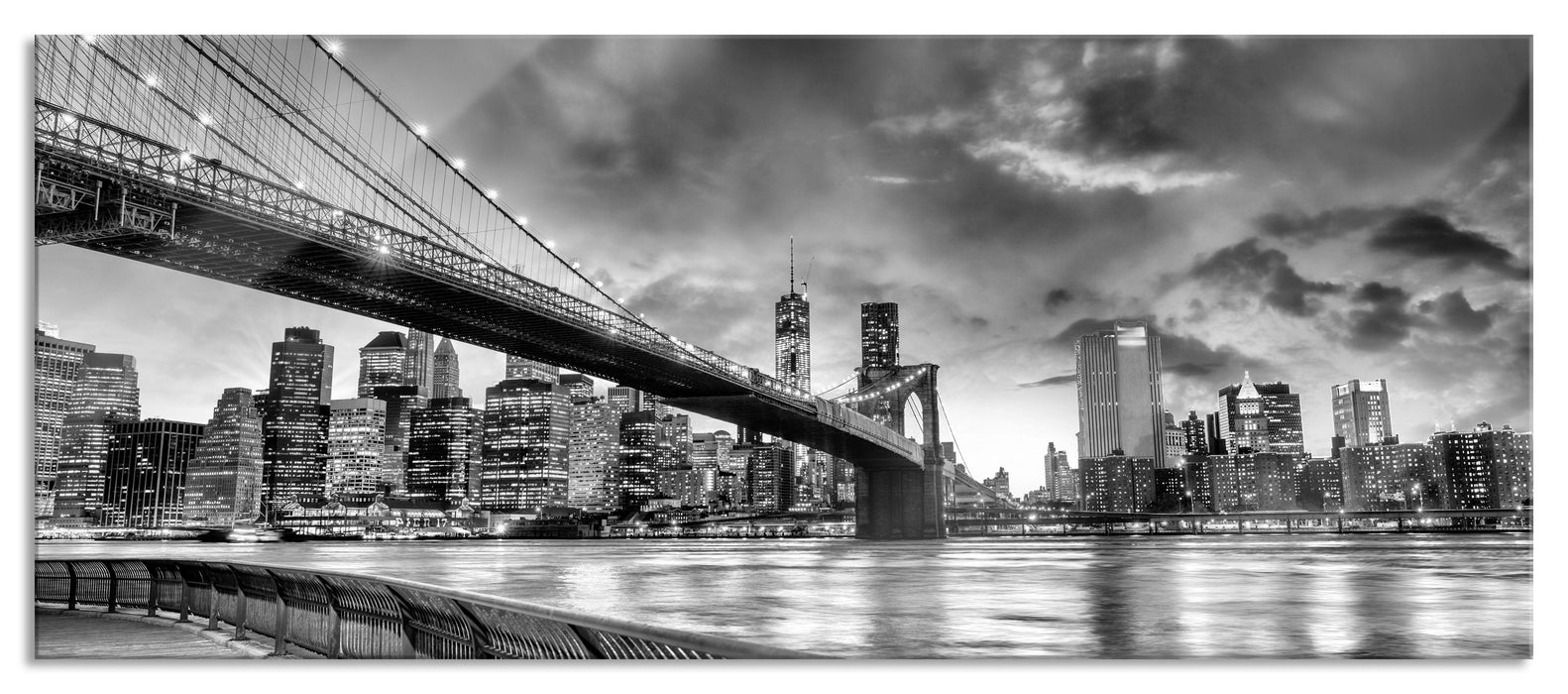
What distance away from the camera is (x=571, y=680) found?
7.48 metres

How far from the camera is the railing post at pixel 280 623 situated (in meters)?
9.70

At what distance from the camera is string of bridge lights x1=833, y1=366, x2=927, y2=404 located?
244 ft

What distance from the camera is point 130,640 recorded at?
34.4ft

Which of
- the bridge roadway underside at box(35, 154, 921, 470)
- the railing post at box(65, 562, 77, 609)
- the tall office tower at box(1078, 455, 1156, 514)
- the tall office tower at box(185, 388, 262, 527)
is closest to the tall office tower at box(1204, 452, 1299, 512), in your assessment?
the tall office tower at box(1078, 455, 1156, 514)

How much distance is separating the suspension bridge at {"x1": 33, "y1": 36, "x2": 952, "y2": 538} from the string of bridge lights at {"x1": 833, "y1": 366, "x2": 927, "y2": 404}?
29.4m

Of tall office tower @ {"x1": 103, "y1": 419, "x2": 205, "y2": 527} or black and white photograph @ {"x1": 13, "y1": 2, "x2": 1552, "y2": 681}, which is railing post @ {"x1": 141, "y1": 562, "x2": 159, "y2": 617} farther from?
tall office tower @ {"x1": 103, "y1": 419, "x2": 205, "y2": 527}

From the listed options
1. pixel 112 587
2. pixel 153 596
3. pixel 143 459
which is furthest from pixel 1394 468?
pixel 143 459

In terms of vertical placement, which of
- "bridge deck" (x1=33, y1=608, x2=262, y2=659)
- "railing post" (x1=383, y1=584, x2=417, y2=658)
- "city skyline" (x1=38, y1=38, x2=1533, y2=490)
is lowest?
"bridge deck" (x1=33, y1=608, x2=262, y2=659)

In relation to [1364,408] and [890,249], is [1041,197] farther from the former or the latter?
[1364,408]

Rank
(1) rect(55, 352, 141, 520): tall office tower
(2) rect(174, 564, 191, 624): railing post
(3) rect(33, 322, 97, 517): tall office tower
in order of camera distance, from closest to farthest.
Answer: (3) rect(33, 322, 97, 517): tall office tower < (2) rect(174, 564, 191, 624): railing post < (1) rect(55, 352, 141, 520): tall office tower

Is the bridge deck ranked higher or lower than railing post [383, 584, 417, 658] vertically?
lower

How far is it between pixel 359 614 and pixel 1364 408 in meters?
14.1

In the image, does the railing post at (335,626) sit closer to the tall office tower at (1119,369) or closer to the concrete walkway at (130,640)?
the concrete walkway at (130,640)
